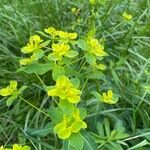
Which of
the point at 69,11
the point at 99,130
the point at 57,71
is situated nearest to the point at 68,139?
the point at 57,71

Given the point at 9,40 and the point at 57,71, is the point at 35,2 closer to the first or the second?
the point at 9,40

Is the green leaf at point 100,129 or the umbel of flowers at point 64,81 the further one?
the green leaf at point 100,129

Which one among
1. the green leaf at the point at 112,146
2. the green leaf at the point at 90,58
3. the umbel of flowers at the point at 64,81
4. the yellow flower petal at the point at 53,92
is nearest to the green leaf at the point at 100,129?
the green leaf at the point at 112,146

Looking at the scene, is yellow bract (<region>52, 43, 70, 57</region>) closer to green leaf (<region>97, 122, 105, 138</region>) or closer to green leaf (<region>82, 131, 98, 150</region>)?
green leaf (<region>82, 131, 98, 150</region>)

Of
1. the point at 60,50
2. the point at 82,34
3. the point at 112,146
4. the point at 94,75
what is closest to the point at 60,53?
the point at 60,50

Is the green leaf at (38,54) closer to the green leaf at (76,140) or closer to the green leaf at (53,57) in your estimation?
the green leaf at (53,57)

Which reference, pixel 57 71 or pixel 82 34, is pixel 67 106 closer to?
pixel 57 71

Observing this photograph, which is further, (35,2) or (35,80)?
(35,2)
